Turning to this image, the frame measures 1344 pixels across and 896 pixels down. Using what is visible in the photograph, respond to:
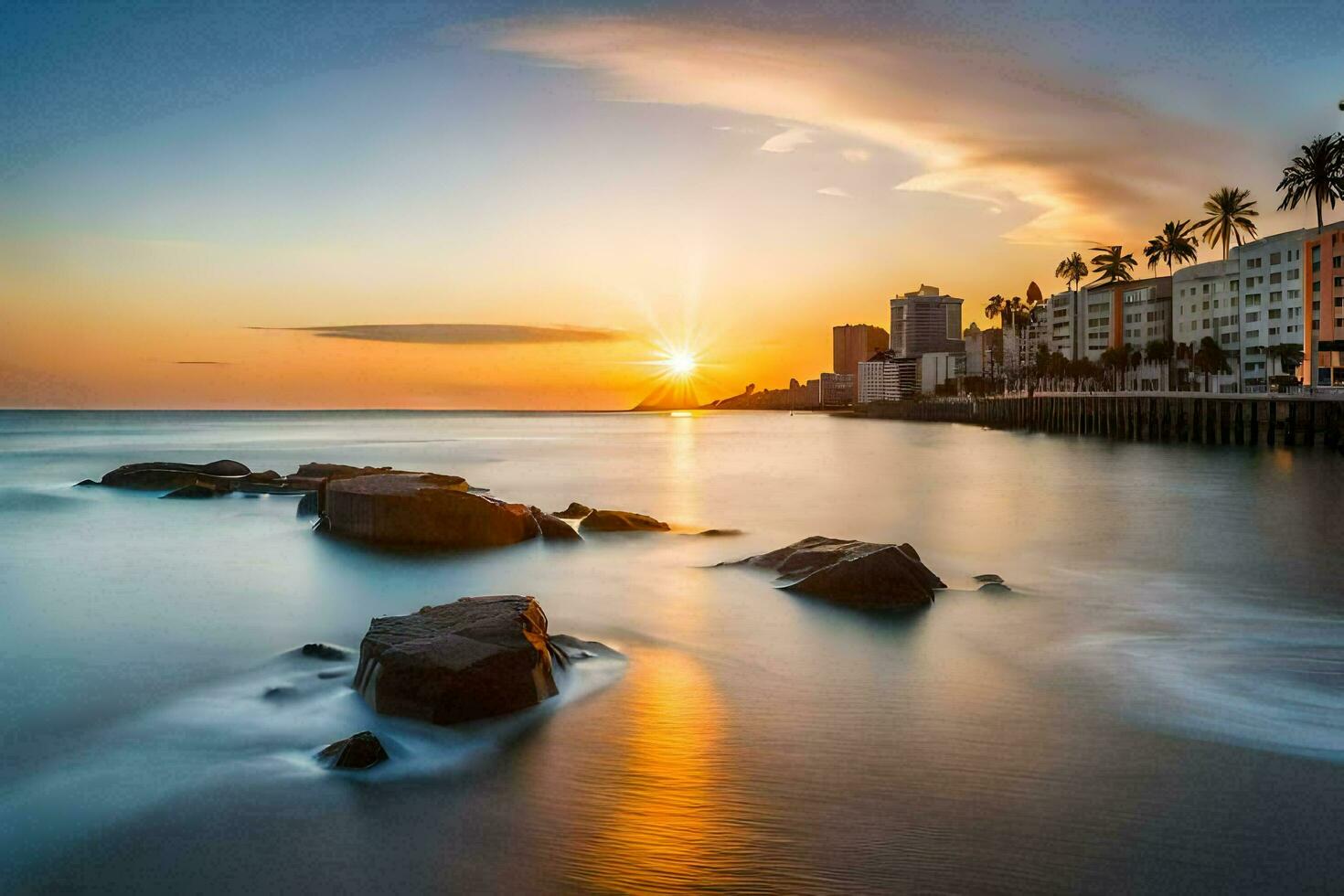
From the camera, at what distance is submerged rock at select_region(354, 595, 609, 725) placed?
8867 mm

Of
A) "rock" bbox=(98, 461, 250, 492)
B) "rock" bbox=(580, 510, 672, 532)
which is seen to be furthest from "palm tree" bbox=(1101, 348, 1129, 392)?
"rock" bbox=(580, 510, 672, 532)

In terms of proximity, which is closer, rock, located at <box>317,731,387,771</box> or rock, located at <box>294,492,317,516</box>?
rock, located at <box>317,731,387,771</box>

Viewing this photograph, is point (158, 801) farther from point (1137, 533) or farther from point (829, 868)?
point (1137, 533)

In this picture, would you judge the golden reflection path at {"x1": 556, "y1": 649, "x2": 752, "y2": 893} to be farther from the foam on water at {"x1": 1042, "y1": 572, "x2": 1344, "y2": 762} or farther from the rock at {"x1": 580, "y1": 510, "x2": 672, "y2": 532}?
the rock at {"x1": 580, "y1": 510, "x2": 672, "y2": 532}

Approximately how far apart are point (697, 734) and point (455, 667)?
2.50m

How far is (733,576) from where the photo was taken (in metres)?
17.3

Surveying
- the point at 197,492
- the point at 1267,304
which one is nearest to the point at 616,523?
the point at 197,492

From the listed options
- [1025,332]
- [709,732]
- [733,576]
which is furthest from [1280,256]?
[709,732]

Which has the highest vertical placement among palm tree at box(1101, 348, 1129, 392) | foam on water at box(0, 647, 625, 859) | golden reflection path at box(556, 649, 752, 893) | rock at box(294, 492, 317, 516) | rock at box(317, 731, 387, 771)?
palm tree at box(1101, 348, 1129, 392)

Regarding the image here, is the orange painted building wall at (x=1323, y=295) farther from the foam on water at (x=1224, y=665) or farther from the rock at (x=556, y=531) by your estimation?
the rock at (x=556, y=531)

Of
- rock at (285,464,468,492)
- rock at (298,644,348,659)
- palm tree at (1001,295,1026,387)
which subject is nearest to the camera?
rock at (298,644,348,659)

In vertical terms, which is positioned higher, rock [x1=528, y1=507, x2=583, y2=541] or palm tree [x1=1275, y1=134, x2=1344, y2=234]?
palm tree [x1=1275, y1=134, x2=1344, y2=234]

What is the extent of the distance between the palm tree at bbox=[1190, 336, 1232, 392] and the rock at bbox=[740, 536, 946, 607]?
112 m

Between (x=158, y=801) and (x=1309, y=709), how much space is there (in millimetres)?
11207
